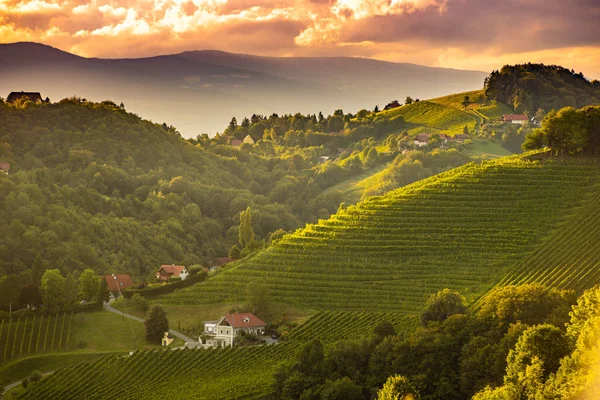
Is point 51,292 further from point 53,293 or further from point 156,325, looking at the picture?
point 156,325

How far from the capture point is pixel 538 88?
481 ft

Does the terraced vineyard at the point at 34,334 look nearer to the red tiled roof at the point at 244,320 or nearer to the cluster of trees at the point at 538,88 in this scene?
the red tiled roof at the point at 244,320

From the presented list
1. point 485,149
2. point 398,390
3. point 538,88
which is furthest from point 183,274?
point 538,88

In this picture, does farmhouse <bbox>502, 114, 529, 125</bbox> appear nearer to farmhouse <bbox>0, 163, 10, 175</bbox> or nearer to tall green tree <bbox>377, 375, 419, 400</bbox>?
farmhouse <bbox>0, 163, 10, 175</bbox>

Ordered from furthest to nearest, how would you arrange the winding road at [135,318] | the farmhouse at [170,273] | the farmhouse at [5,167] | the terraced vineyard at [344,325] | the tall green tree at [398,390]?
the farmhouse at [5,167], the farmhouse at [170,273], the winding road at [135,318], the terraced vineyard at [344,325], the tall green tree at [398,390]

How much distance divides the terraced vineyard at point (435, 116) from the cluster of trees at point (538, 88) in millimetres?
6959

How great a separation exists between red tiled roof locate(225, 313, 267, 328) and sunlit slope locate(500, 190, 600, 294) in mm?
15736

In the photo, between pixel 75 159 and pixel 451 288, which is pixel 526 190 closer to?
pixel 451 288

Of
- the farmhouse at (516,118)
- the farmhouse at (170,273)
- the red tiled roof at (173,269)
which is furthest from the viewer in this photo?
the farmhouse at (516,118)

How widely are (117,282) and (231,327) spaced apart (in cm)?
1960

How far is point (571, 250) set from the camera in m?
61.8

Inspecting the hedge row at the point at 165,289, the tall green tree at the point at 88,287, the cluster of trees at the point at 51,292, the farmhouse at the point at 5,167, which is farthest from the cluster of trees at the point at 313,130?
the cluster of trees at the point at 51,292

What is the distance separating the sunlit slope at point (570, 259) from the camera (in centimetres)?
5741

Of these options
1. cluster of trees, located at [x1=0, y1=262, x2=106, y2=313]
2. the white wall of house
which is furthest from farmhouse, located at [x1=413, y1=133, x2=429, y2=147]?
cluster of trees, located at [x1=0, y1=262, x2=106, y2=313]
